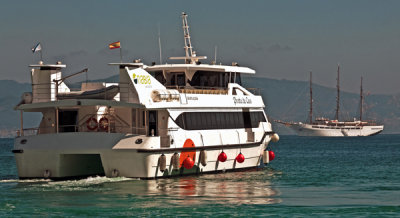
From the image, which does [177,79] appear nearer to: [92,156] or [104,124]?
[104,124]

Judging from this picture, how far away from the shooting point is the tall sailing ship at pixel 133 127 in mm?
29703

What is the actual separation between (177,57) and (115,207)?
15.6m

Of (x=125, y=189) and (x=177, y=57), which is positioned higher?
(x=177, y=57)

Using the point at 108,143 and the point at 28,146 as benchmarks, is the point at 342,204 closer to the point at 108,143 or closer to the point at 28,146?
the point at 108,143

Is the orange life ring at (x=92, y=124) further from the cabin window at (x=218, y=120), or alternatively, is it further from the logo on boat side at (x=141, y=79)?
the cabin window at (x=218, y=120)

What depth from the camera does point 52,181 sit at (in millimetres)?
30641

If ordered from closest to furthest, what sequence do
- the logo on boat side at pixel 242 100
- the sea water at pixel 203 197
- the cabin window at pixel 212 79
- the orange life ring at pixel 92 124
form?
the sea water at pixel 203 197, the orange life ring at pixel 92 124, the cabin window at pixel 212 79, the logo on boat side at pixel 242 100

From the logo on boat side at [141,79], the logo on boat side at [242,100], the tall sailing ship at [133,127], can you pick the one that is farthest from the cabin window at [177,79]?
the logo on boat side at [141,79]

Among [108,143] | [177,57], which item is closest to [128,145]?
[108,143]

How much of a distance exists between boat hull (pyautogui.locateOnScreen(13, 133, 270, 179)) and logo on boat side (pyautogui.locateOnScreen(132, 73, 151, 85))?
228 cm

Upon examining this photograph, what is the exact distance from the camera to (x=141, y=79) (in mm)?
30406

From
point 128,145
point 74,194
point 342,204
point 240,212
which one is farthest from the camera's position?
point 128,145

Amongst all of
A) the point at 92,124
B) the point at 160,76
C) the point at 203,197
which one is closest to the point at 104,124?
the point at 92,124

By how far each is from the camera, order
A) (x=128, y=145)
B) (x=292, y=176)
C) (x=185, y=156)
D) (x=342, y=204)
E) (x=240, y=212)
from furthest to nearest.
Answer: (x=292, y=176)
(x=185, y=156)
(x=128, y=145)
(x=342, y=204)
(x=240, y=212)
